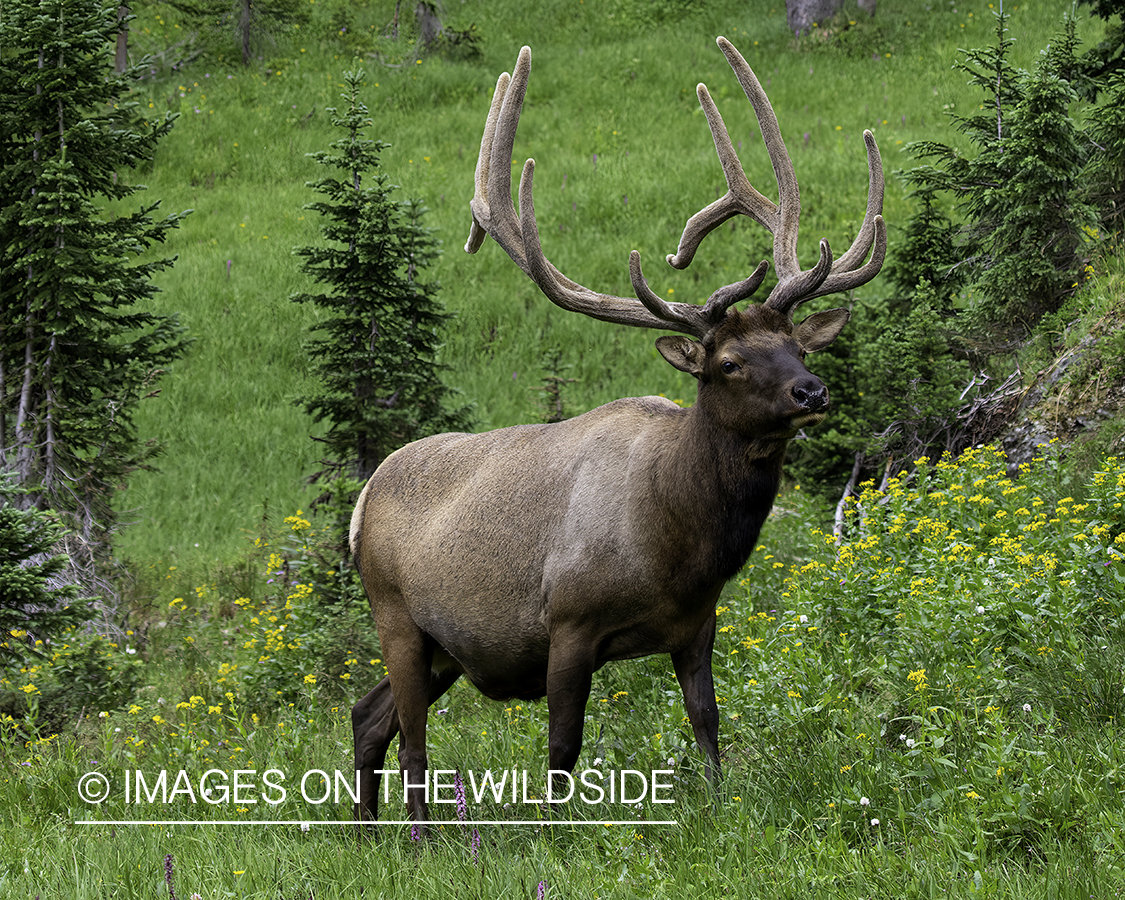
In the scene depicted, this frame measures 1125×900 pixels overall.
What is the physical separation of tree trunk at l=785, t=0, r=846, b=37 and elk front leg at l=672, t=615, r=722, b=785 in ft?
79.5

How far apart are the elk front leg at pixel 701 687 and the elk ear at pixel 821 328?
1.29 metres

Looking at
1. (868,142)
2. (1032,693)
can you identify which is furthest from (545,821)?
(868,142)

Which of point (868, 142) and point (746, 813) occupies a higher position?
point (868, 142)

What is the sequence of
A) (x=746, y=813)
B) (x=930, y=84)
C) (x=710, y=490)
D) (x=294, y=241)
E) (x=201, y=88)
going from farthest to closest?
(x=201, y=88) < (x=930, y=84) < (x=294, y=241) < (x=710, y=490) < (x=746, y=813)

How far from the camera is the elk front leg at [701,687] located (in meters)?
4.77

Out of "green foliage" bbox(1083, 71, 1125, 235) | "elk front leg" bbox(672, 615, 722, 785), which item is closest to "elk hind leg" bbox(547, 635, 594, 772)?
"elk front leg" bbox(672, 615, 722, 785)

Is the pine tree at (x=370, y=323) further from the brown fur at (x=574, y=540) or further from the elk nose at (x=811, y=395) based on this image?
the elk nose at (x=811, y=395)

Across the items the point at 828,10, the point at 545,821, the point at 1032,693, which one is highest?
the point at 828,10

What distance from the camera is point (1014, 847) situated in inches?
141

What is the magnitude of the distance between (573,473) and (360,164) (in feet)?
18.2

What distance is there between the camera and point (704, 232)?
538 centimetres

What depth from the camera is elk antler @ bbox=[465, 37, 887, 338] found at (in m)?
4.59

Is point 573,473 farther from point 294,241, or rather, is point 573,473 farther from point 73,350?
point 294,241

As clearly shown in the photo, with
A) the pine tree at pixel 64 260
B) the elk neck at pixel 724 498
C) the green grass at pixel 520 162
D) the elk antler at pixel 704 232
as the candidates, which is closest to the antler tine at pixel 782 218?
the elk antler at pixel 704 232
